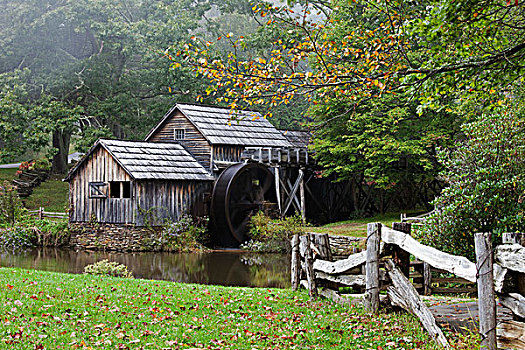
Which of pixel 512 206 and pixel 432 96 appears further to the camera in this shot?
pixel 512 206

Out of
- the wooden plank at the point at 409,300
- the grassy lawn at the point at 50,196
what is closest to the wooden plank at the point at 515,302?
the wooden plank at the point at 409,300

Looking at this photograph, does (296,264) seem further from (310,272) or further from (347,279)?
(347,279)

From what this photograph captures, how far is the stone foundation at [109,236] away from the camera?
966 inches

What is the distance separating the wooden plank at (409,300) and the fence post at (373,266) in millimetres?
175

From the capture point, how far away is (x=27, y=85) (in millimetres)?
37500

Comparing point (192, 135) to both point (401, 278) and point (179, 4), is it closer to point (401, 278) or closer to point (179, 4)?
point (179, 4)

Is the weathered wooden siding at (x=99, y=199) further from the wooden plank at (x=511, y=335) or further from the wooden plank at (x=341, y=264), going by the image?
the wooden plank at (x=511, y=335)

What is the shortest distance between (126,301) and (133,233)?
15544mm

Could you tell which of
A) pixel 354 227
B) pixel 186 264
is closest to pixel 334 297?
pixel 186 264

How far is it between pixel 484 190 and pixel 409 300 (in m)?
5.01

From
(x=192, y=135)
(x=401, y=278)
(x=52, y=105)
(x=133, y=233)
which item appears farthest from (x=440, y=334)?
(x=52, y=105)

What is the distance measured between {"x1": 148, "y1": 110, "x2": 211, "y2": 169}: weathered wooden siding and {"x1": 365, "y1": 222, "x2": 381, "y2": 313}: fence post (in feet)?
64.9

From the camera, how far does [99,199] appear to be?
84.2ft

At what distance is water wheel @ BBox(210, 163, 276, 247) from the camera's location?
25469mm
